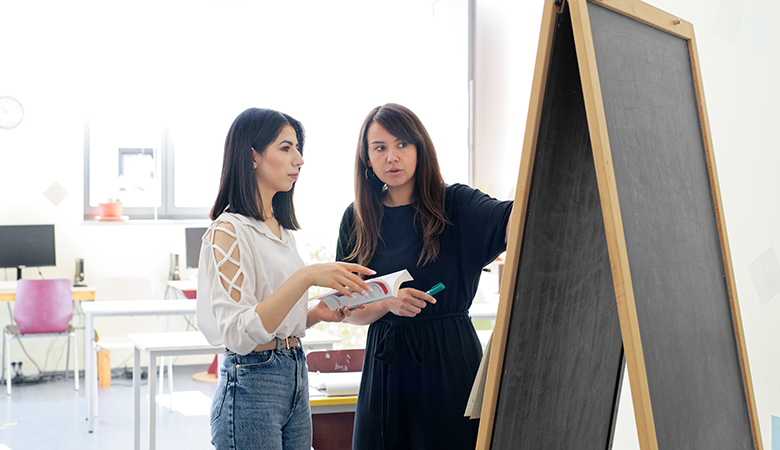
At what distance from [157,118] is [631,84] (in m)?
5.76

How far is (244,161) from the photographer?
1.55m

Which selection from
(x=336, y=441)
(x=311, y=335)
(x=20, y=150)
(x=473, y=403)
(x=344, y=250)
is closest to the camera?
(x=473, y=403)

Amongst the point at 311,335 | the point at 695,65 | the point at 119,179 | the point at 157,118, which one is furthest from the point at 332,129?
the point at 695,65

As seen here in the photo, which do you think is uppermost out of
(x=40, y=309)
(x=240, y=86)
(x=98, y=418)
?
(x=240, y=86)

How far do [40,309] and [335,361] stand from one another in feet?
11.5

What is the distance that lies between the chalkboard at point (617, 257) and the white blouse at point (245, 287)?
54 cm

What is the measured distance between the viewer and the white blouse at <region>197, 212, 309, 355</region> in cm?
137

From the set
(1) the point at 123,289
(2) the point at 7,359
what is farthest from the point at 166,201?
(2) the point at 7,359

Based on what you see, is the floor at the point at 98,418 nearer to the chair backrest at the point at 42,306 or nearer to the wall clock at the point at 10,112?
the chair backrest at the point at 42,306

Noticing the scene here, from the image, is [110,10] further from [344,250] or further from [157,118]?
[344,250]

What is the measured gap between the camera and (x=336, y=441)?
222 centimetres

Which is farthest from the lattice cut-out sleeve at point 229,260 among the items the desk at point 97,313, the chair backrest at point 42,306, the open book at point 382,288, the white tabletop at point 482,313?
the chair backrest at point 42,306

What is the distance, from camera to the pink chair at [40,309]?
4.93 m

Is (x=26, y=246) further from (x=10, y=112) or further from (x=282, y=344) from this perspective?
(x=282, y=344)
